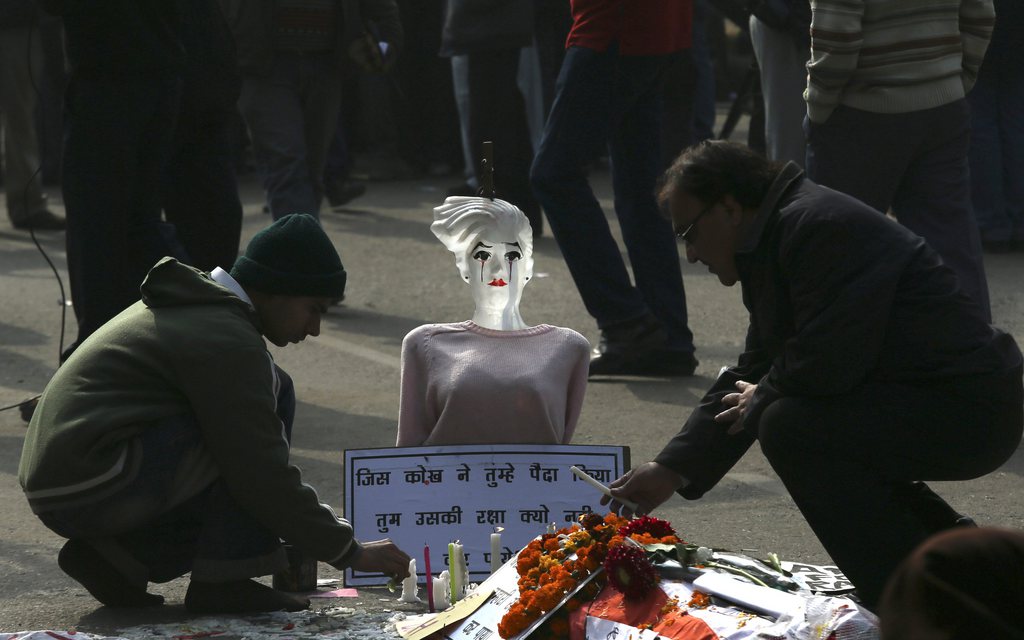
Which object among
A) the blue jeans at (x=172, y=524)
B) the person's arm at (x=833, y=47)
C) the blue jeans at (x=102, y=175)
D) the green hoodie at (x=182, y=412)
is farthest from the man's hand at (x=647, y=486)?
the blue jeans at (x=102, y=175)

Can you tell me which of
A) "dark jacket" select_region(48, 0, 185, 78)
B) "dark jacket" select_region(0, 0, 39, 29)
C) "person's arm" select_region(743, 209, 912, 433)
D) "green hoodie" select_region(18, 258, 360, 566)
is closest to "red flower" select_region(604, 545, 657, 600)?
"person's arm" select_region(743, 209, 912, 433)

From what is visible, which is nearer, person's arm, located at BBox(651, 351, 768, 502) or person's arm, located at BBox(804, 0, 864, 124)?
person's arm, located at BBox(651, 351, 768, 502)

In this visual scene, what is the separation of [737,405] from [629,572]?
55cm

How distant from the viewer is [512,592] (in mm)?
3547

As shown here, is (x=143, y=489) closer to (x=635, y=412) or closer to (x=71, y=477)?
(x=71, y=477)

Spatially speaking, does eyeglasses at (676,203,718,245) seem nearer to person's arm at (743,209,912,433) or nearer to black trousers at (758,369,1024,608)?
person's arm at (743,209,912,433)

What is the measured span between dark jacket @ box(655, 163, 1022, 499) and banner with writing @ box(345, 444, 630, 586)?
2.04 feet

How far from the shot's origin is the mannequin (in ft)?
13.4

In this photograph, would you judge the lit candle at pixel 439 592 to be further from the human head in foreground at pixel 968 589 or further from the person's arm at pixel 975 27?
the person's arm at pixel 975 27

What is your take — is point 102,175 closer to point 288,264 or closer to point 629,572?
point 288,264

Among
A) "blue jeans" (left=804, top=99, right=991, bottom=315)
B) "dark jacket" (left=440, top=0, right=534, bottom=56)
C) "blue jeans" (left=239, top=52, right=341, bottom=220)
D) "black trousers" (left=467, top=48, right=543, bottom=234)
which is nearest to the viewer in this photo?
"blue jeans" (left=804, top=99, right=991, bottom=315)

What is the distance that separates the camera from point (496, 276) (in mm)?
4309

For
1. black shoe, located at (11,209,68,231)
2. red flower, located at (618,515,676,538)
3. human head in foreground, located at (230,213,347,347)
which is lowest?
black shoe, located at (11,209,68,231)

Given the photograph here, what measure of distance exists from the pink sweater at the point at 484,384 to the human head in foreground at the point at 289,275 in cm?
38
